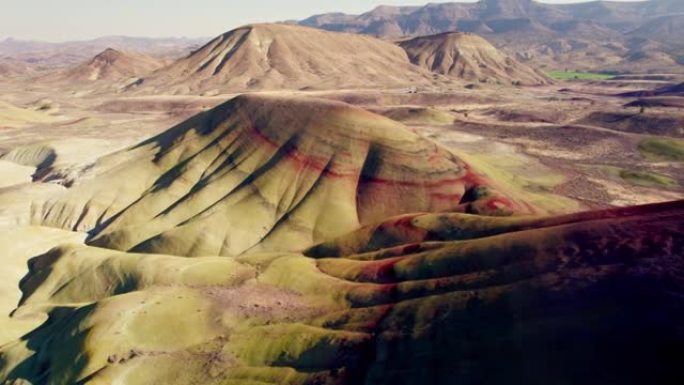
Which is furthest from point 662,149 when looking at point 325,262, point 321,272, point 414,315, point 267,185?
point 414,315

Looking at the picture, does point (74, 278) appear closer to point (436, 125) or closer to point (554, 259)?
point (554, 259)

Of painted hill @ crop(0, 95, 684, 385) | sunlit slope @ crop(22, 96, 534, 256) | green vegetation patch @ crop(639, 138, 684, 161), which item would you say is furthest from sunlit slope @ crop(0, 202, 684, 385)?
green vegetation patch @ crop(639, 138, 684, 161)

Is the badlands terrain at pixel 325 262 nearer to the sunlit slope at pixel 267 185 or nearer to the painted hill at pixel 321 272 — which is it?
the painted hill at pixel 321 272

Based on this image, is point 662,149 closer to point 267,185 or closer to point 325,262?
point 267,185

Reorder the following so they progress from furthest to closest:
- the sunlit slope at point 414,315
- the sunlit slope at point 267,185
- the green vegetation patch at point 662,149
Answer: the green vegetation patch at point 662,149 → the sunlit slope at point 267,185 → the sunlit slope at point 414,315

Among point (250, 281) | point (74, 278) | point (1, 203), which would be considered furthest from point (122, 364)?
point (1, 203)

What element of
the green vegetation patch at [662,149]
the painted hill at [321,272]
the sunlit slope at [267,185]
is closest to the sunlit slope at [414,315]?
the painted hill at [321,272]
